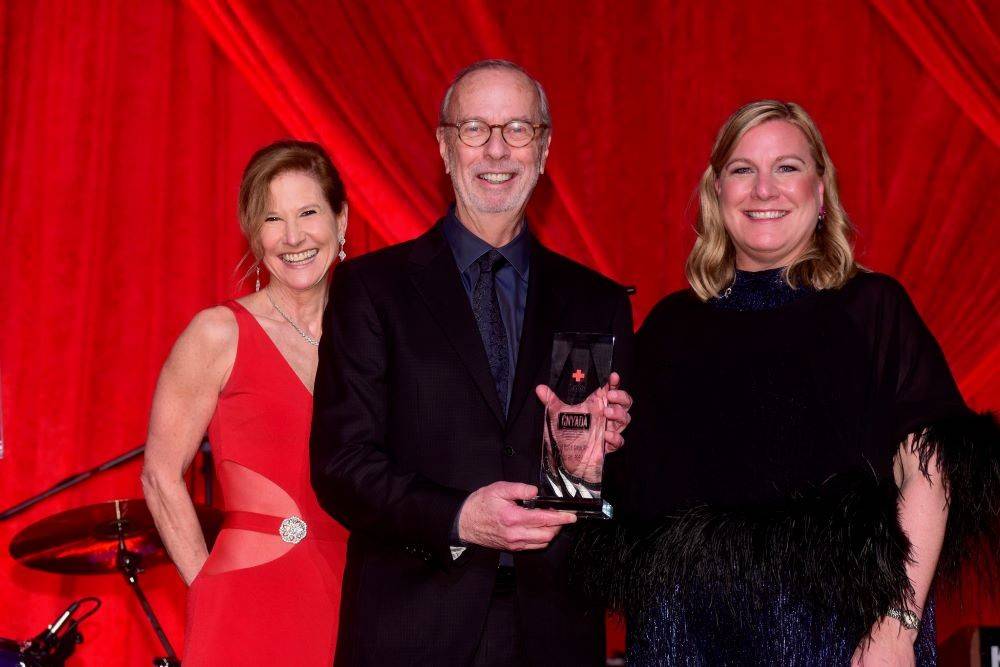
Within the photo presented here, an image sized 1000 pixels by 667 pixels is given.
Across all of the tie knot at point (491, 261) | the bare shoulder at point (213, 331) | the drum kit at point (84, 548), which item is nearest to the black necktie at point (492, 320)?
the tie knot at point (491, 261)

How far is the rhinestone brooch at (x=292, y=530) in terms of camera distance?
2.60 meters

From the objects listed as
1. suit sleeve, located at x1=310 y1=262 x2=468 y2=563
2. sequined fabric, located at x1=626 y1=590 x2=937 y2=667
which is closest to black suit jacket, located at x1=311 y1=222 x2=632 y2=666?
suit sleeve, located at x1=310 y1=262 x2=468 y2=563

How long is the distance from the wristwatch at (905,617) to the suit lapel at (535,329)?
745 mm

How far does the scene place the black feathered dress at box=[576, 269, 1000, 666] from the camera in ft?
6.89

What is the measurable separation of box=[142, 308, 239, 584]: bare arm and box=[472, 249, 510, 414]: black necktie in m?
0.74

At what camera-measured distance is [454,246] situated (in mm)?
2395

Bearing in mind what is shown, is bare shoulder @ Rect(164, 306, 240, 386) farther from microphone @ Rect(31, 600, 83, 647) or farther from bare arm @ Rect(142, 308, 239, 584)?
microphone @ Rect(31, 600, 83, 647)

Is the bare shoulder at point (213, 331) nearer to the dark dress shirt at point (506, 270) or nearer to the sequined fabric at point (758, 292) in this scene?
the dark dress shirt at point (506, 270)

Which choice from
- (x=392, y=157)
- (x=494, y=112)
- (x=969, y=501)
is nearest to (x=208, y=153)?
(x=392, y=157)

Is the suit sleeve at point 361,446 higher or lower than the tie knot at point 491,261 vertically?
lower

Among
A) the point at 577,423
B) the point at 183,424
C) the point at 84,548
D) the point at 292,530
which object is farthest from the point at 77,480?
the point at 577,423

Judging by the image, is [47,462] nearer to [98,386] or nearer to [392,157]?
[98,386]

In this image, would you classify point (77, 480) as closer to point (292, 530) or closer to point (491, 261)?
point (292, 530)

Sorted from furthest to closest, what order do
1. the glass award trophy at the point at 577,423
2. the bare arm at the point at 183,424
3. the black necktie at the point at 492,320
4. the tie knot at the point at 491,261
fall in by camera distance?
the bare arm at the point at 183,424, the tie knot at the point at 491,261, the black necktie at the point at 492,320, the glass award trophy at the point at 577,423
